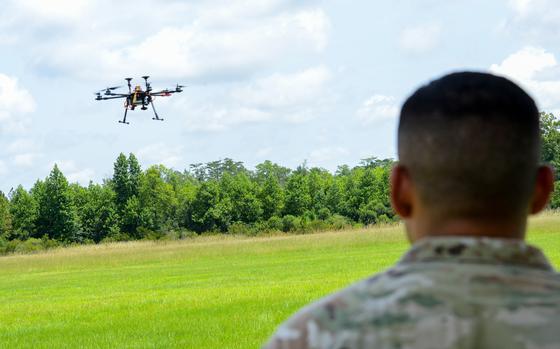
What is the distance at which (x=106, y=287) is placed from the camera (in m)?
29.1

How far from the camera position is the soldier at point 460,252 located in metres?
1.85

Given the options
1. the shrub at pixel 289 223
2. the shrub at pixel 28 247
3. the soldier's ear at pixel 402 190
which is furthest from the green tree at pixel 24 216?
the soldier's ear at pixel 402 190

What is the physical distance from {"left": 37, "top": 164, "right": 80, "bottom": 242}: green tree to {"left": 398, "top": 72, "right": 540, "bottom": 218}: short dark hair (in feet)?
346

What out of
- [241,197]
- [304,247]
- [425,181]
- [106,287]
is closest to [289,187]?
[241,197]

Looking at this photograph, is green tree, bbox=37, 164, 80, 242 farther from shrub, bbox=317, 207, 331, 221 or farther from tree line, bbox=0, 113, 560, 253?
shrub, bbox=317, 207, 331, 221

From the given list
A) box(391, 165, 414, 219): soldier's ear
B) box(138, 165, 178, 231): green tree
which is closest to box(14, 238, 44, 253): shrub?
box(138, 165, 178, 231): green tree

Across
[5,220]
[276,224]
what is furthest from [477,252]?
[5,220]

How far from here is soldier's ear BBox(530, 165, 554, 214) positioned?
213 cm

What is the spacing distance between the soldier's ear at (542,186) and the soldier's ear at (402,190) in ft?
0.90

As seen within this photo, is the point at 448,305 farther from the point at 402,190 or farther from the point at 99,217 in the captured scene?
the point at 99,217

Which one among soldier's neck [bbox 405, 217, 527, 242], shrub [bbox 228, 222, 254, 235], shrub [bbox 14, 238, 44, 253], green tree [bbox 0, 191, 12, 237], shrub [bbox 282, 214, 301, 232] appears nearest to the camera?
soldier's neck [bbox 405, 217, 527, 242]

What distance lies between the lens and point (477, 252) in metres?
1.91

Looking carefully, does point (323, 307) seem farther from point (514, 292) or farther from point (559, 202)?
point (559, 202)

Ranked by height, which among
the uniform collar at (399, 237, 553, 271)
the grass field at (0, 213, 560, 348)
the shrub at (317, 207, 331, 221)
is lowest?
the grass field at (0, 213, 560, 348)
